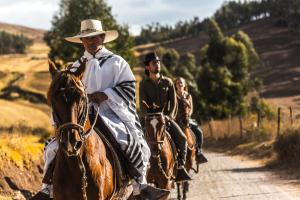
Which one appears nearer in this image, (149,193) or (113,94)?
(113,94)

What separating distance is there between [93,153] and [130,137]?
1.00 m

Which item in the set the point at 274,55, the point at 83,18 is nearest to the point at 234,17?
the point at 274,55

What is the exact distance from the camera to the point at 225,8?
7347 inches

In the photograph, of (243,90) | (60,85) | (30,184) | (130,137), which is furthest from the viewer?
(243,90)

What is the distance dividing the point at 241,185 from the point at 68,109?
1185 cm

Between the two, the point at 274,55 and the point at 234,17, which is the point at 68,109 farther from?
the point at 234,17

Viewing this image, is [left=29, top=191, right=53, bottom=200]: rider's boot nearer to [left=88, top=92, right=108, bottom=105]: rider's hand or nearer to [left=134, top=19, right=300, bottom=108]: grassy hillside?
[left=88, top=92, right=108, bottom=105]: rider's hand

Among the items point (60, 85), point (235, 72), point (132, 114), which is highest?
point (60, 85)

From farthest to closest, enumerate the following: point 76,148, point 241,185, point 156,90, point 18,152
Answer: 1. point 241,185
2. point 18,152
3. point 156,90
4. point 76,148

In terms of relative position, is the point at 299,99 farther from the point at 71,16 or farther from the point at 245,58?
the point at 71,16

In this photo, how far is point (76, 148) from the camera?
5.87 m

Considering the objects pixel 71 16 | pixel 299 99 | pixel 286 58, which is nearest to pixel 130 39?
pixel 71 16

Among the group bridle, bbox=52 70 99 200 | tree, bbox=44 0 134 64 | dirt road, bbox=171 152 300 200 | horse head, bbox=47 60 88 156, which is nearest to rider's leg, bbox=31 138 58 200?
bridle, bbox=52 70 99 200

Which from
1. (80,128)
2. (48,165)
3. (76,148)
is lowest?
(48,165)
